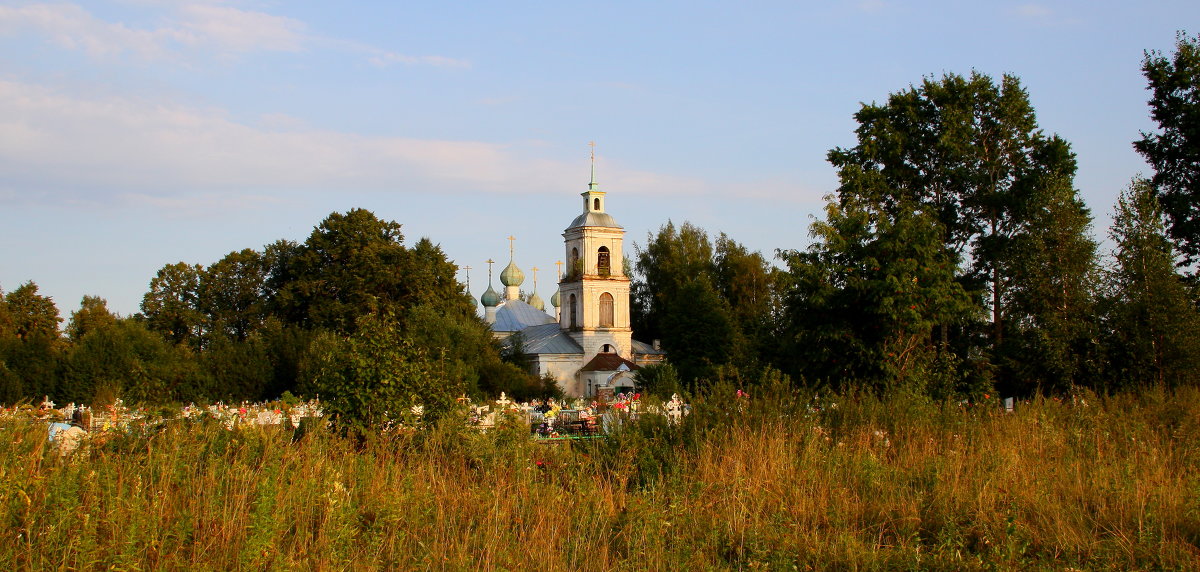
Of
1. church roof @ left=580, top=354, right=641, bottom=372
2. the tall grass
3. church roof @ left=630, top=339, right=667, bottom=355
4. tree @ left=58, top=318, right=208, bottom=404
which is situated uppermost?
church roof @ left=630, top=339, right=667, bottom=355

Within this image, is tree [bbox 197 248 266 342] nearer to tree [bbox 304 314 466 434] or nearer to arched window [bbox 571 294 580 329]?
arched window [bbox 571 294 580 329]

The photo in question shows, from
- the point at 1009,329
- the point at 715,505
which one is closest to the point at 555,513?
the point at 715,505

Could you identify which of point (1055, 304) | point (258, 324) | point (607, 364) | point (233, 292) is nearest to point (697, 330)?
point (607, 364)

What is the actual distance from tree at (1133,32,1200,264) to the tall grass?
20484 millimetres

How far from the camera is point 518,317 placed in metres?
74.4

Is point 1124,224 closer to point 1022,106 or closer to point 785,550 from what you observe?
point 1022,106

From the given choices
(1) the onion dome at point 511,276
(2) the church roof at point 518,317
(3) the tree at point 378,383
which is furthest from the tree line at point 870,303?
(1) the onion dome at point 511,276

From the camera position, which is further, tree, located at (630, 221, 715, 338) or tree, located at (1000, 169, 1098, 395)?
tree, located at (630, 221, 715, 338)

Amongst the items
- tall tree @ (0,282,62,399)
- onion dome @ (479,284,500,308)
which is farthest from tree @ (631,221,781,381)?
tall tree @ (0,282,62,399)

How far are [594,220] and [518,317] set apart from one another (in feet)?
51.8

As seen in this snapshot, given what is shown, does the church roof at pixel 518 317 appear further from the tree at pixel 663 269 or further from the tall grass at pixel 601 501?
the tall grass at pixel 601 501

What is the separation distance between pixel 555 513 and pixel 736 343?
4234 centimetres

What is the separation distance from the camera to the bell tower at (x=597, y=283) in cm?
6050

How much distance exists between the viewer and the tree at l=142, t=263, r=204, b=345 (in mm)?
50594
